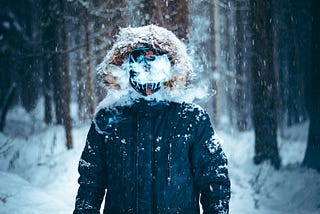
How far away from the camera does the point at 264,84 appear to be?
351 inches

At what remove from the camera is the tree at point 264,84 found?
8.84 metres

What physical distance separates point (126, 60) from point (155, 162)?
0.86m

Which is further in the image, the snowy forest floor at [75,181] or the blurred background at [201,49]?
the blurred background at [201,49]

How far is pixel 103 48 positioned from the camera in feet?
30.0

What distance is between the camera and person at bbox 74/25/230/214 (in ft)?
7.31

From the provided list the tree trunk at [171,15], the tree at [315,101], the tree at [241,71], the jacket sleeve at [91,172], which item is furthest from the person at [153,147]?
the tree at [241,71]

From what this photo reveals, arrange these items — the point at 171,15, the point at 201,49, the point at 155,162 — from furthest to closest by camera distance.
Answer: the point at 201,49 < the point at 171,15 < the point at 155,162

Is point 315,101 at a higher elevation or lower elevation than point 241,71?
lower

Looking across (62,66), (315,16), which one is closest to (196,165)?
(315,16)

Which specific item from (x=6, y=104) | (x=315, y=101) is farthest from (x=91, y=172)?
(x=6, y=104)

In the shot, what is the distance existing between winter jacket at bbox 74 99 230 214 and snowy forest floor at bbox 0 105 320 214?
12.2ft

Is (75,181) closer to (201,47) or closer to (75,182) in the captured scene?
(75,182)

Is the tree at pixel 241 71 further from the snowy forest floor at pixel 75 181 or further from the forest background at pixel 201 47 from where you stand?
the snowy forest floor at pixel 75 181

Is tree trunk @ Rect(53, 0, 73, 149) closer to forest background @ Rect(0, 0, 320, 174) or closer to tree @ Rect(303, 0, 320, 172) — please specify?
forest background @ Rect(0, 0, 320, 174)
